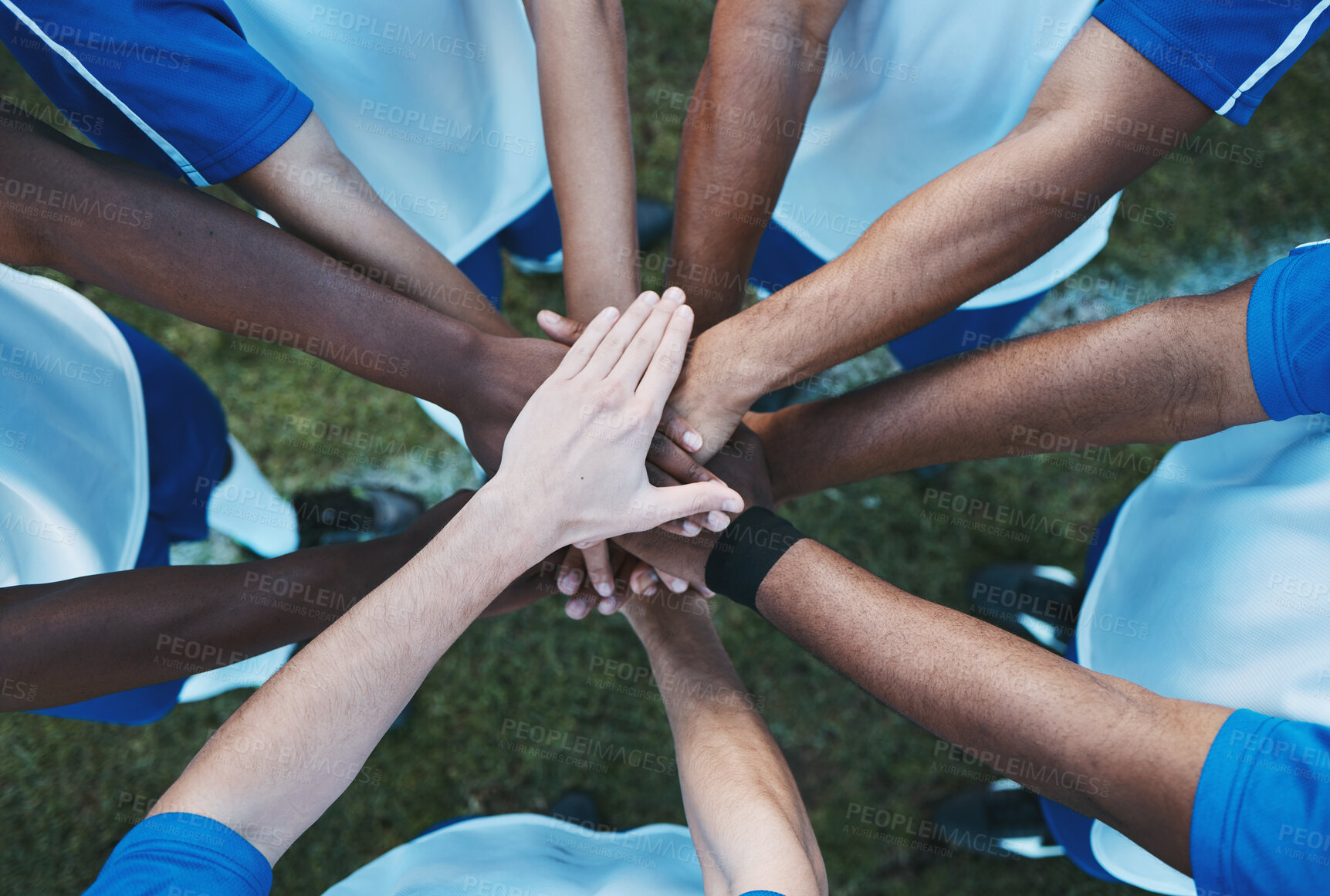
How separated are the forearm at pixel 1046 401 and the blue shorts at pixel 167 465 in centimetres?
110

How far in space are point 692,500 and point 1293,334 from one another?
0.81 m

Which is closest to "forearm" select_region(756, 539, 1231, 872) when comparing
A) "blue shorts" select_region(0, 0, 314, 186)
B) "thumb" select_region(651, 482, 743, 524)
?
"thumb" select_region(651, 482, 743, 524)

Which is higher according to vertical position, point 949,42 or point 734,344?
point 949,42

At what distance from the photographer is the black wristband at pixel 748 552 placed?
1.19 m

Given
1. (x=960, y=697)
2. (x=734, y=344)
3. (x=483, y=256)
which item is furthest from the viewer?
(x=483, y=256)

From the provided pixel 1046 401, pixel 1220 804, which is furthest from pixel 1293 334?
pixel 1220 804

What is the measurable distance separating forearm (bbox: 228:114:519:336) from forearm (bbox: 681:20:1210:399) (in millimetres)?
459

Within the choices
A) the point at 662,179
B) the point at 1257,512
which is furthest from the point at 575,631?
the point at 1257,512

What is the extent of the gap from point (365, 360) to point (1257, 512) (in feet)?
4.44

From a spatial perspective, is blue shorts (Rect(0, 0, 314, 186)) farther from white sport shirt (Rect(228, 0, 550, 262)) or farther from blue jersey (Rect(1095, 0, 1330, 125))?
blue jersey (Rect(1095, 0, 1330, 125))

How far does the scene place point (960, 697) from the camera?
101 cm

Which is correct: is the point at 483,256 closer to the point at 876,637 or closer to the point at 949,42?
the point at 949,42

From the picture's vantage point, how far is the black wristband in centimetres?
119

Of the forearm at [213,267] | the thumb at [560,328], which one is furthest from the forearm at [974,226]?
the forearm at [213,267]
